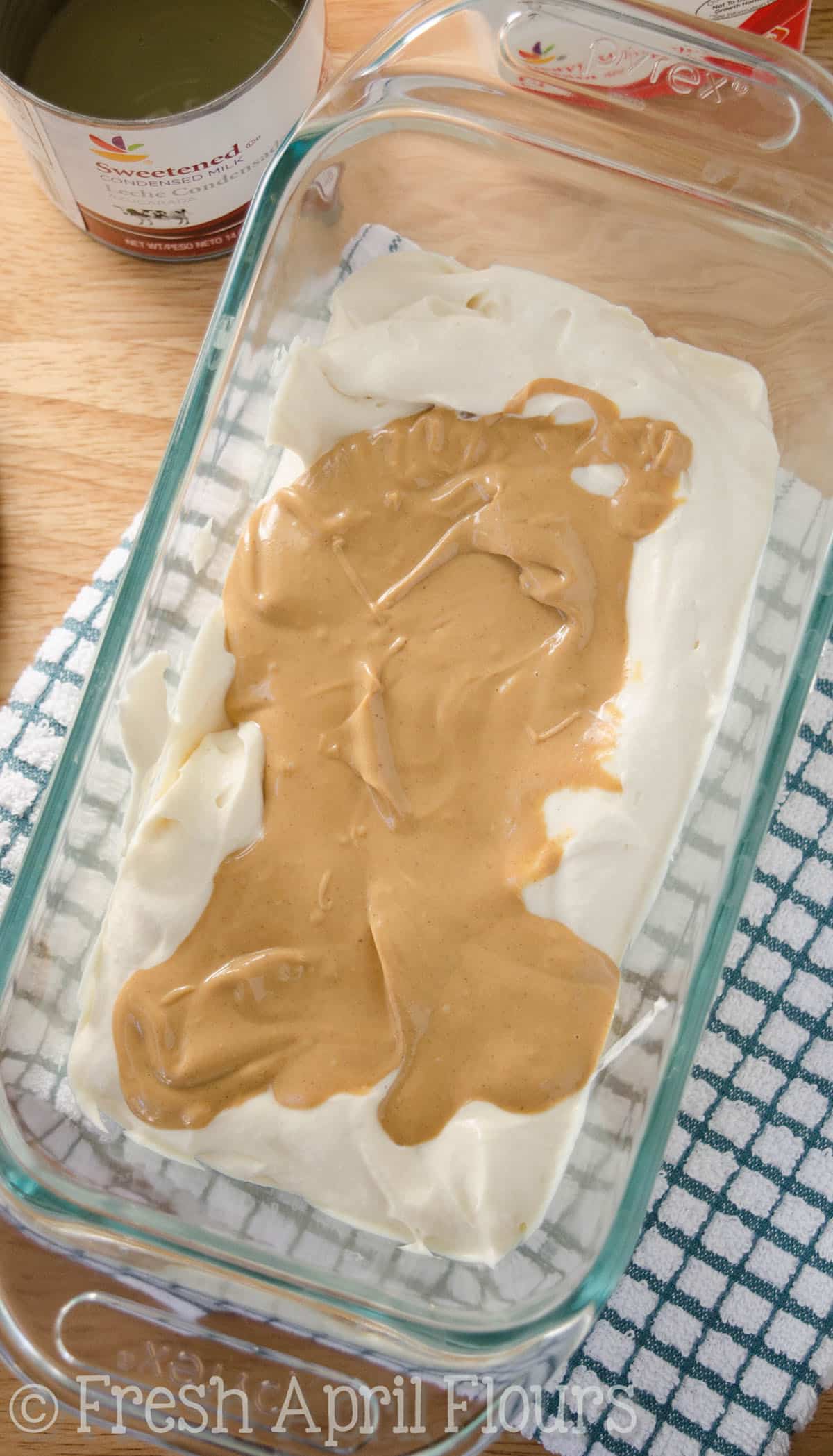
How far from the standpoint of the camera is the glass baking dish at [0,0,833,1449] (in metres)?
0.88

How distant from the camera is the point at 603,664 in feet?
3.02

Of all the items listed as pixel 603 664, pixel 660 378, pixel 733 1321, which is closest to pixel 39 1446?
pixel 733 1321

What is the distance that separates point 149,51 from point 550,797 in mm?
616

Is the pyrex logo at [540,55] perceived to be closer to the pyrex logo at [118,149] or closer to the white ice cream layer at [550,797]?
the white ice cream layer at [550,797]

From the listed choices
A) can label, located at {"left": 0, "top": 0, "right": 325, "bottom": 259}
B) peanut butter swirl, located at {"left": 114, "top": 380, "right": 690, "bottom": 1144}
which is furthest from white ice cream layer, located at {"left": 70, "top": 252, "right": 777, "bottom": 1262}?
can label, located at {"left": 0, "top": 0, "right": 325, "bottom": 259}

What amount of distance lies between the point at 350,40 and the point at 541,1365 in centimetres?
101

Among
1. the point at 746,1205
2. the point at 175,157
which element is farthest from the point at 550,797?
the point at 175,157

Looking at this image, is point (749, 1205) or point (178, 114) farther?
point (749, 1205)

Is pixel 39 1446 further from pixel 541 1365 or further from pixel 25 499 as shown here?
pixel 25 499

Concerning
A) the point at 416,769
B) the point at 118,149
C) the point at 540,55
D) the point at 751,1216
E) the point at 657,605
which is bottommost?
the point at 751,1216

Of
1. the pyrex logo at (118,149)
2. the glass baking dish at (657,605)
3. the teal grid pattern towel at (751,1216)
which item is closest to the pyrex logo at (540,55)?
the glass baking dish at (657,605)

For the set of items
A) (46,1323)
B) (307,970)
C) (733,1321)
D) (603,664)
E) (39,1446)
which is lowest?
(39,1446)

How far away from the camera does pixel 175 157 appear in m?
0.87

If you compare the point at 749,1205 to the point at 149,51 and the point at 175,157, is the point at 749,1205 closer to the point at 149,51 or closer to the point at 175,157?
the point at 175,157
